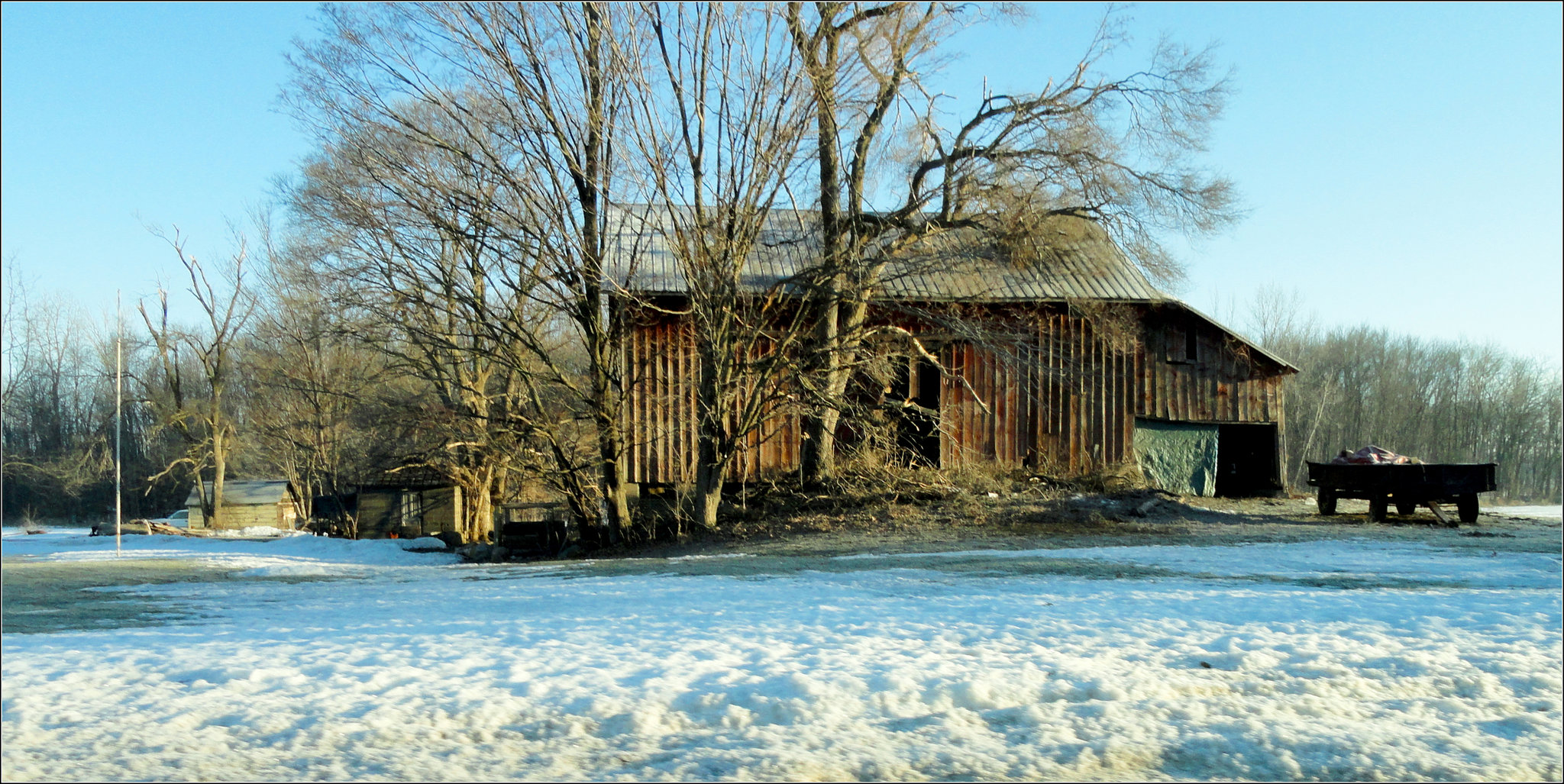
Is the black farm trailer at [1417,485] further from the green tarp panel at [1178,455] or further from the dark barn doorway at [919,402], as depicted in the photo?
the dark barn doorway at [919,402]

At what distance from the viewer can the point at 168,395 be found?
172 feet

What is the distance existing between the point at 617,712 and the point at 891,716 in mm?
1473

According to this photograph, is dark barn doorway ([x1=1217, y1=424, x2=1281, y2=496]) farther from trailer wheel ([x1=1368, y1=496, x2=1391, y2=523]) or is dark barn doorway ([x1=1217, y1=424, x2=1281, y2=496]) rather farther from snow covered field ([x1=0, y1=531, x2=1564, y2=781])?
snow covered field ([x1=0, y1=531, x2=1564, y2=781])

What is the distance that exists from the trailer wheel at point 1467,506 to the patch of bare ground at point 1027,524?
30cm

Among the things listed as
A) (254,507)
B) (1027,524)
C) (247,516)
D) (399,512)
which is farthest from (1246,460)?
(247,516)

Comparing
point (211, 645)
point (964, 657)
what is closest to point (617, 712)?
point (964, 657)

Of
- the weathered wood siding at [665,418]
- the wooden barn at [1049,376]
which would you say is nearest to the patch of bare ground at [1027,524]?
the weathered wood siding at [665,418]

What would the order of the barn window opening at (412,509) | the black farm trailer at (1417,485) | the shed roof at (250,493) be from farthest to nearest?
1. the shed roof at (250,493)
2. the barn window opening at (412,509)
3. the black farm trailer at (1417,485)

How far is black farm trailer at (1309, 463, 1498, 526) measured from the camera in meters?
18.3

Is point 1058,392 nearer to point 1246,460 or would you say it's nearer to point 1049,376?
point 1049,376

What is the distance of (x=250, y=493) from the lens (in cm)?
4106

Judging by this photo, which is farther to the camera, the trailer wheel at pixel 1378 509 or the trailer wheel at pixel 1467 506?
the trailer wheel at pixel 1378 509

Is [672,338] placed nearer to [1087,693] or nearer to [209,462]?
[1087,693]

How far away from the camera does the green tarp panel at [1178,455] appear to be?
25.9 meters
